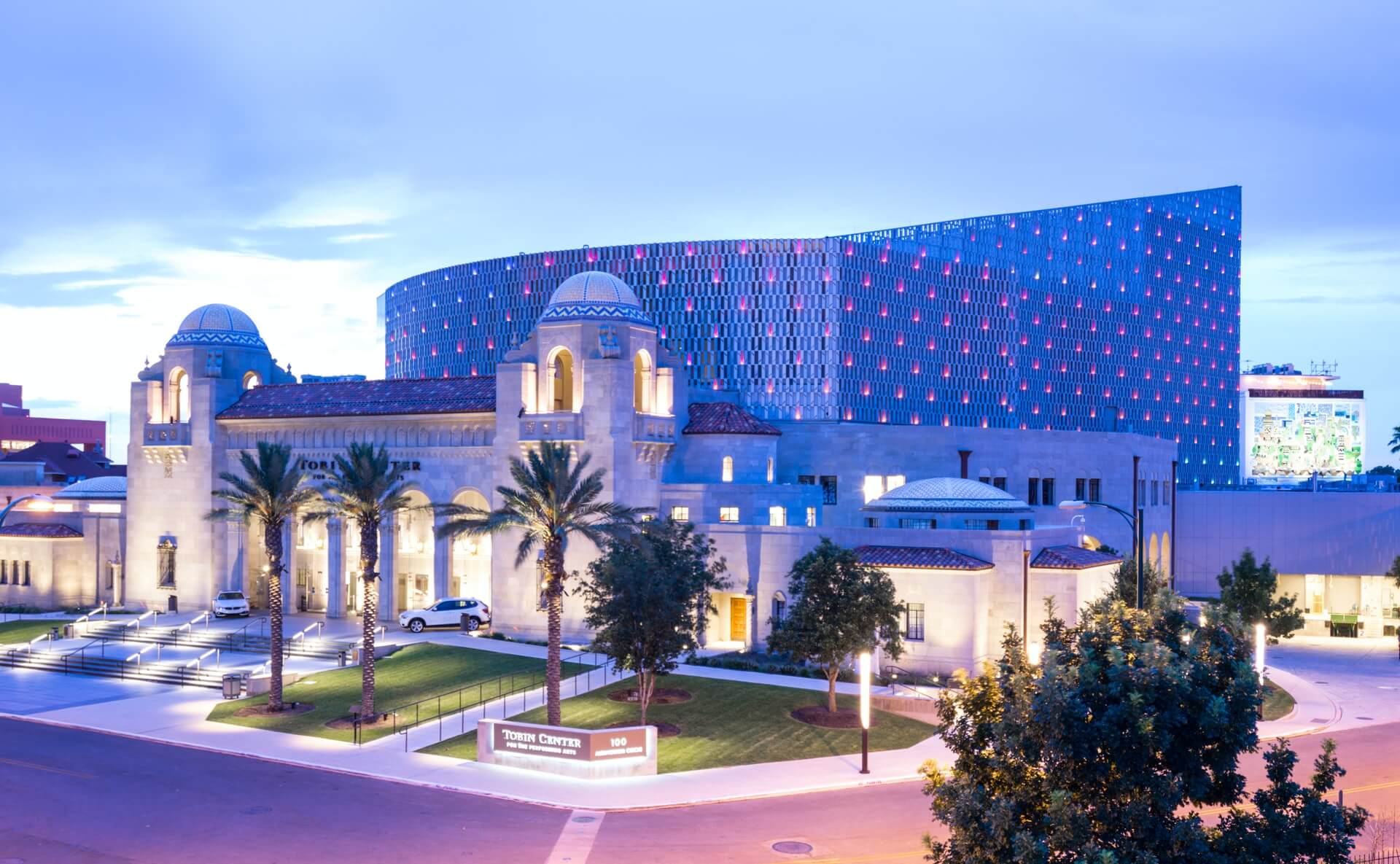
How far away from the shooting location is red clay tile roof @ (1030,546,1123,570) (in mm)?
47469

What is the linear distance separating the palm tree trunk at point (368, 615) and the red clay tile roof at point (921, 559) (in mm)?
19118

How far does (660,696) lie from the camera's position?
41.6 m

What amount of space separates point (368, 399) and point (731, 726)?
108ft

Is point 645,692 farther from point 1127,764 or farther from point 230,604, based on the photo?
point 230,604

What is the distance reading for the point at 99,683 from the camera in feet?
155

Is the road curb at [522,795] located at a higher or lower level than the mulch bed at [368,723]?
higher

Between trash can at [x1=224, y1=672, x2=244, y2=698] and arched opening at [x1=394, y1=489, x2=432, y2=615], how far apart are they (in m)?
17.3

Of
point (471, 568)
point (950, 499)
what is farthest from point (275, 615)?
point (950, 499)

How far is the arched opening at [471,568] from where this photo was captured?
5991 centimetres

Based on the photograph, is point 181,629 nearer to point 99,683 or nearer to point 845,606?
point 99,683

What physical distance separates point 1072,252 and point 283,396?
90.4 meters

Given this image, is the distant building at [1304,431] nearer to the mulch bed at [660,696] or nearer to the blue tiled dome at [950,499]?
the blue tiled dome at [950,499]

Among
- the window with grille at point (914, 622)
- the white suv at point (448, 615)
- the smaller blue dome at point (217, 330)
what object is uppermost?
the smaller blue dome at point (217, 330)

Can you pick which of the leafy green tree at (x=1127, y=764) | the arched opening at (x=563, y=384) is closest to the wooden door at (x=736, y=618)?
the arched opening at (x=563, y=384)
